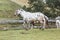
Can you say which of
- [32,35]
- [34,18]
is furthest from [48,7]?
[32,35]

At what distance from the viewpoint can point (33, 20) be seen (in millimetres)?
15555

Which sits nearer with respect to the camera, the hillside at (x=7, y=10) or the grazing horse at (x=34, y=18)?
the grazing horse at (x=34, y=18)

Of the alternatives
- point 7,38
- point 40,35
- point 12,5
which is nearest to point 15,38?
point 7,38

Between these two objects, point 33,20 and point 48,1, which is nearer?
point 33,20

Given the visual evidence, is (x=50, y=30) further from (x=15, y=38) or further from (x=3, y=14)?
(x=3, y=14)

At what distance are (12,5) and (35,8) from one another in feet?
19.8

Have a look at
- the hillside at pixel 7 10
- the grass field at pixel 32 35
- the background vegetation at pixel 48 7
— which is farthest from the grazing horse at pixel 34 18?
the hillside at pixel 7 10

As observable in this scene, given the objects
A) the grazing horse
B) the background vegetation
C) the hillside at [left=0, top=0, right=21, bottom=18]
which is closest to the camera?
the grazing horse

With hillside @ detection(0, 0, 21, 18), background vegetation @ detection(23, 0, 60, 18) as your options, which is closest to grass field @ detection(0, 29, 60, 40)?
background vegetation @ detection(23, 0, 60, 18)

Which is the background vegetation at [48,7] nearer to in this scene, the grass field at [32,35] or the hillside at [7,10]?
the grass field at [32,35]

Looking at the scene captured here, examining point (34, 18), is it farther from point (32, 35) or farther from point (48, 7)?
point (32, 35)

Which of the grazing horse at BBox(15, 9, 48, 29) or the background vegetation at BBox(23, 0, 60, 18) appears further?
the background vegetation at BBox(23, 0, 60, 18)

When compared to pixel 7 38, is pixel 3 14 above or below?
above

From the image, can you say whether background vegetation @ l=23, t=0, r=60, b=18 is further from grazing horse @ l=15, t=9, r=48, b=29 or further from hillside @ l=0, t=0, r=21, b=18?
hillside @ l=0, t=0, r=21, b=18
